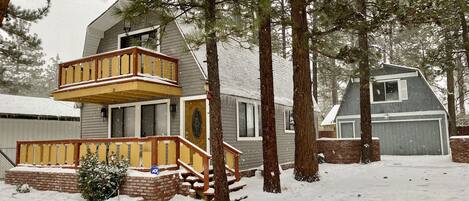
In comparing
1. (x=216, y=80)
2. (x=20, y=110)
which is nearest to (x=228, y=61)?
(x=216, y=80)

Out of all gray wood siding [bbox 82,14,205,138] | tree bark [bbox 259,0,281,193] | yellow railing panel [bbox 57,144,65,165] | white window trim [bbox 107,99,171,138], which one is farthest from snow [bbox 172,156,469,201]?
yellow railing panel [bbox 57,144,65,165]

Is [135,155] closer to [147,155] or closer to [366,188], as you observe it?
[147,155]

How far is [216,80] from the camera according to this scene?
8633 millimetres

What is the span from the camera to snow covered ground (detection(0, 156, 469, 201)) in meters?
9.14

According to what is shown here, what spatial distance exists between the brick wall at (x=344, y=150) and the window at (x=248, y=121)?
500 cm

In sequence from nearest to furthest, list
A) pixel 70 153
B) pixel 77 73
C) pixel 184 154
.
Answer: pixel 184 154, pixel 70 153, pixel 77 73

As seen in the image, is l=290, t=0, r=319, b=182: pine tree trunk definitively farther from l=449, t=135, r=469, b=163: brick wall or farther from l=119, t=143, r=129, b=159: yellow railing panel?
l=449, t=135, r=469, b=163: brick wall

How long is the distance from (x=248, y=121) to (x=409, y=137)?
41.4ft

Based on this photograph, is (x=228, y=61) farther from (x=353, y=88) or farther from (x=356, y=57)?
(x=353, y=88)

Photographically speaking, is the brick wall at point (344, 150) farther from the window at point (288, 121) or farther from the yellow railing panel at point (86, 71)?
the yellow railing panel at point (86, 71)

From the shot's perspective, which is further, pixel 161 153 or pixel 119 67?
pixel 119 67

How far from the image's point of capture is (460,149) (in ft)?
53.2

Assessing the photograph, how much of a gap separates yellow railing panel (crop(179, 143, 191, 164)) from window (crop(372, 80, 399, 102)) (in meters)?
15.9

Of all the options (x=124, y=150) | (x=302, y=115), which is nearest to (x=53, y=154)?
(x=124, y=150)
